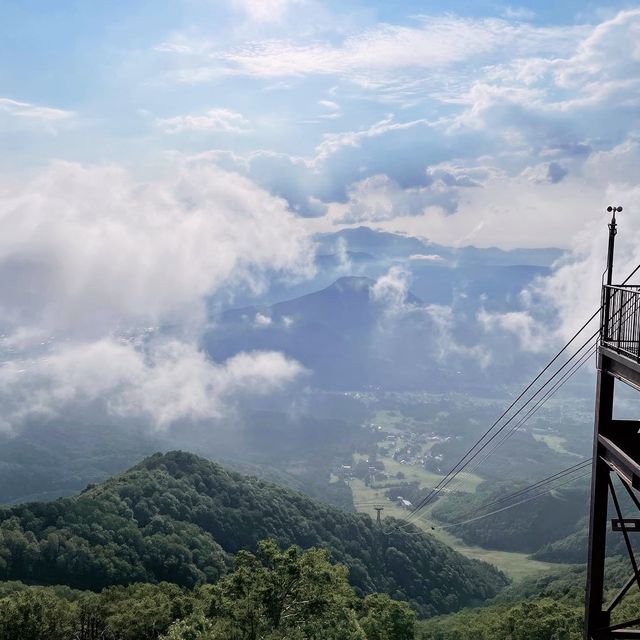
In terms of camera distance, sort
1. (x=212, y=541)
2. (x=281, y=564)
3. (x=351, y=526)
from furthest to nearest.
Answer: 1. (x=351, y=526)
2. (x=212, y=541)
3. (x=281, y=564)

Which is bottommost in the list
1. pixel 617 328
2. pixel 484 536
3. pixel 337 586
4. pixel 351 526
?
pixel 484 536

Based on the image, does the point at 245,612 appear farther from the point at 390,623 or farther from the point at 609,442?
the point at 609,442

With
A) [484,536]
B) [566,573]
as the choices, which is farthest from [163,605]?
[484,536]

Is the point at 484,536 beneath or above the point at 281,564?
beneath

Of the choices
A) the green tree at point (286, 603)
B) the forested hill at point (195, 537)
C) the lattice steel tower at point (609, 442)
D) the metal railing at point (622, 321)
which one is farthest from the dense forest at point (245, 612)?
the forested hill at point (195, 537)

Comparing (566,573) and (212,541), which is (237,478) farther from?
(566,573)

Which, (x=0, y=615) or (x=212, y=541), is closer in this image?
(x=0, y=615)
